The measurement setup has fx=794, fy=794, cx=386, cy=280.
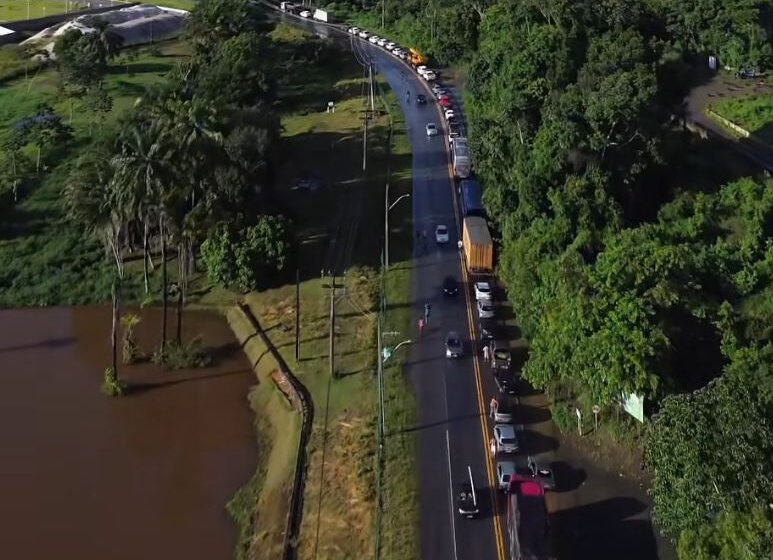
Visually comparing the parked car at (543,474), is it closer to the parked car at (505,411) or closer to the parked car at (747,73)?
the parked car at (505,411)

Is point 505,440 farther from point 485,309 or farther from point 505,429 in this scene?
point 485,309

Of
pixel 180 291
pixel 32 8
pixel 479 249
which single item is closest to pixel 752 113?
pixel 479 249

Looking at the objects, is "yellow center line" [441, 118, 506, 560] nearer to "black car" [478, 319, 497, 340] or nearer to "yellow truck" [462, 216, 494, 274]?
"black car" [478, 319, 497, 340]

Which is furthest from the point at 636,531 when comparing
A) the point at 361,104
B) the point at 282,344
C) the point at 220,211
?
the point at 361,104

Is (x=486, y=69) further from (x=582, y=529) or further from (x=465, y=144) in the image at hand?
(x=582, y=529)

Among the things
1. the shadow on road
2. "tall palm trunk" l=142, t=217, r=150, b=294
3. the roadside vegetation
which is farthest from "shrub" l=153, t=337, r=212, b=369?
the shadow on road

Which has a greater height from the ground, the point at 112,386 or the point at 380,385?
the point at 380,385
